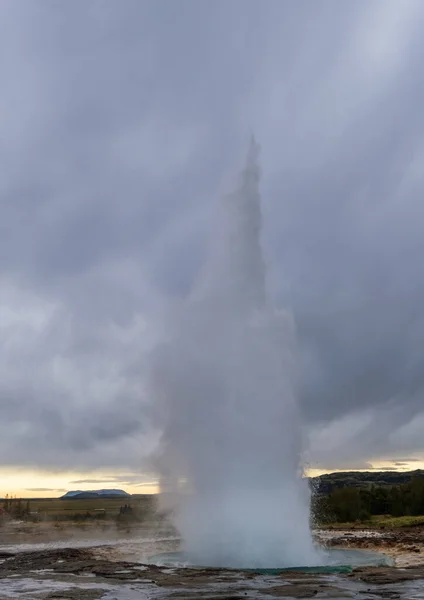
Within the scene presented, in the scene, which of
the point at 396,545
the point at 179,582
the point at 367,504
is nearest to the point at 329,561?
the point at 396,545

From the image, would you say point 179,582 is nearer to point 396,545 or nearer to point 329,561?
point 329,561

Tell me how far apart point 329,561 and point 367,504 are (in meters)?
43.7

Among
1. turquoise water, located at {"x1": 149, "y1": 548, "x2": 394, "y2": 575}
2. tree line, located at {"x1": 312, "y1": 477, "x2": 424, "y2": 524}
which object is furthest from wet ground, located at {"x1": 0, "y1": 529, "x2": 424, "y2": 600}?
tree line, located at {"x1": 312, "y1": 477, "x2": 424, "y2": 524}

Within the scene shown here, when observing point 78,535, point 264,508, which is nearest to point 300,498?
point 264,508

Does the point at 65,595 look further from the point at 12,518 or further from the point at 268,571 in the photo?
the point at 12,518

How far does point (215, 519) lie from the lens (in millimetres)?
25844

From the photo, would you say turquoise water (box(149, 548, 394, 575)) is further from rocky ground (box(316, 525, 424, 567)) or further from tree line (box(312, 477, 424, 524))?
tree line (box(312, 477, 424, 524))

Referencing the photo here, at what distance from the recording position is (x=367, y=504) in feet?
217

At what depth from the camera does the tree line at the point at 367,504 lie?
61.8m

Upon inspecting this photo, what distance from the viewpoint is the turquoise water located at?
22.5 m

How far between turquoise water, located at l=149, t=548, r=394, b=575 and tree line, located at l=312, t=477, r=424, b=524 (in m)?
31.8

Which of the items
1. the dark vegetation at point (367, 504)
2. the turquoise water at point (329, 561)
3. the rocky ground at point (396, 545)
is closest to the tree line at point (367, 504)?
the dark vegetation at point (367, 504)

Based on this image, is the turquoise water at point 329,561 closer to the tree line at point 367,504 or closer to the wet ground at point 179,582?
the wet ground at point 179,582

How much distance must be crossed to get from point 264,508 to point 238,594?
8.58 m
